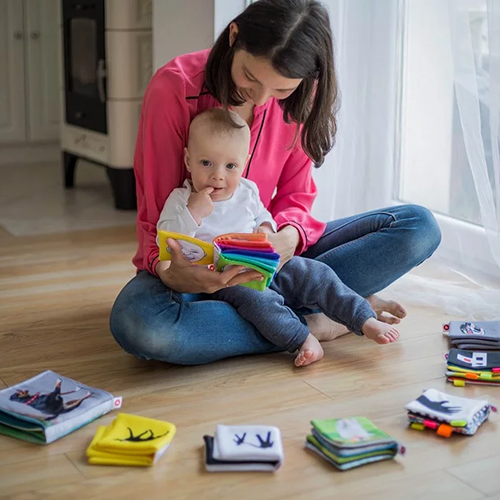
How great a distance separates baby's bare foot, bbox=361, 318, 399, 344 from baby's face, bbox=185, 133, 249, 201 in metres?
0.40

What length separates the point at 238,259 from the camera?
5.53ft

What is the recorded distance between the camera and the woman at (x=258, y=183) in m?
1.68

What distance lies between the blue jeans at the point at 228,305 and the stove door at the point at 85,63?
1.63 metres

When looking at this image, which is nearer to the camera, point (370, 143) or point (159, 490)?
point (159, 490)

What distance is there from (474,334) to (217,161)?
2.24 ft

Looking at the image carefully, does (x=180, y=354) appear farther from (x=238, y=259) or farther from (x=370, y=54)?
(x=370, y=54)

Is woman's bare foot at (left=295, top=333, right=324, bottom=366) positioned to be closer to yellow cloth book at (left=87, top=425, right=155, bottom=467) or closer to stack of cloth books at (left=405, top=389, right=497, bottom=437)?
stack of cloth books at (left=405, top=389, right=497, bottom=437)

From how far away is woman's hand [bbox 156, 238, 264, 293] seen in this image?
170cm

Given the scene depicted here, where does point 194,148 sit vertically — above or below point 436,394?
above

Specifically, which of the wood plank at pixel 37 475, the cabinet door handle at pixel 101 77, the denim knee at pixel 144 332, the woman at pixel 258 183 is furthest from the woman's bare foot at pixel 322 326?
the cabinet door handle at pixel 101 77

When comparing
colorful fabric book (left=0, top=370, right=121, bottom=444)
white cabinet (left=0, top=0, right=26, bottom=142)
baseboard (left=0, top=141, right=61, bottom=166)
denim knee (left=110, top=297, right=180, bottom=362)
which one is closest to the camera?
colorful fabric book (left=0, top=370, right=121, bottom=444)

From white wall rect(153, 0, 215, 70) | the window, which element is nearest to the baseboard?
white wall rect(153, 0, 215, 70)

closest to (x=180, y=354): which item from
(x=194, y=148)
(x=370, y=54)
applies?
(x=194, y=148)

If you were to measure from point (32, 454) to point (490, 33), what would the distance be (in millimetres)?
1349
